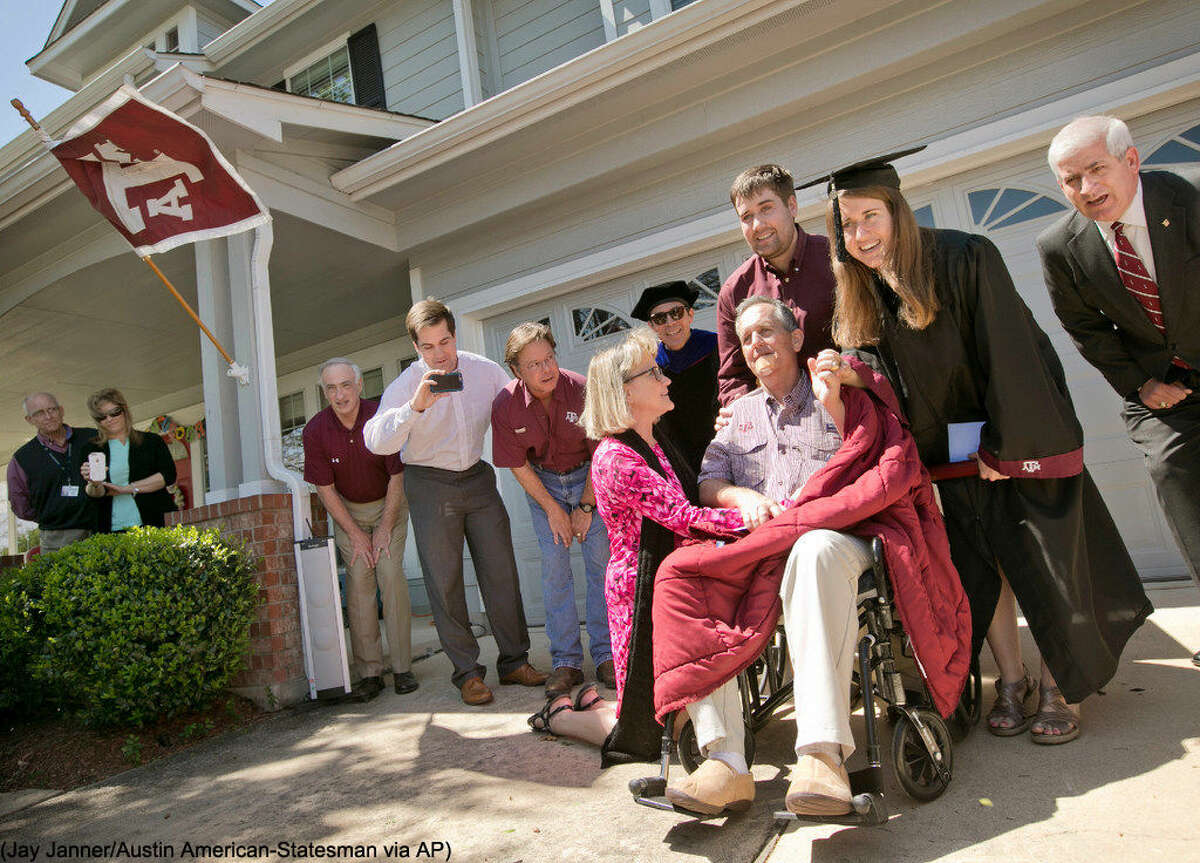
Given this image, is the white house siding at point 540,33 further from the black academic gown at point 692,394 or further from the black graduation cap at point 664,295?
the black academic gown at point 692,394

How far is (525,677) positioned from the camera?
3875mm

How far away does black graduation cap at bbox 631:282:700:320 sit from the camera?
3.70 meters

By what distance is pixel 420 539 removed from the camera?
397 centimetres

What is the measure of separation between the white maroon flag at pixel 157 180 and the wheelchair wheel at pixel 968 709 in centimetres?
457

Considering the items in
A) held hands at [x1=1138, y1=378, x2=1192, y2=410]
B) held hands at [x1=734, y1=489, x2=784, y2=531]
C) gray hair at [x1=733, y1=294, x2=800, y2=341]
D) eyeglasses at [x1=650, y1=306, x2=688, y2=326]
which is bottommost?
held hands at [x1=734, y1=489, x2=784, y2=531]

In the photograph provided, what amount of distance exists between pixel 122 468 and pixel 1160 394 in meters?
5.70

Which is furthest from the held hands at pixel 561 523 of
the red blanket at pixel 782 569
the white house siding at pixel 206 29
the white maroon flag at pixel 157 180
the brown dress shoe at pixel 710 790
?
the white house siding at pixel 206 29

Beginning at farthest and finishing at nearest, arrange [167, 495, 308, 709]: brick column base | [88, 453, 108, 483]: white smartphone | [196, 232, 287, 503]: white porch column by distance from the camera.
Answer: [196, 232, 287, 503]: white porch column < [88, 453, 108, 483]: white smartphone < [167, 495, 308, 709]: brick column base

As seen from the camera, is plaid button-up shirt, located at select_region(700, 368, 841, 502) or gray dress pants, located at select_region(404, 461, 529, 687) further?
gray dress pants, located at select_region(404, 461, 529, 687)

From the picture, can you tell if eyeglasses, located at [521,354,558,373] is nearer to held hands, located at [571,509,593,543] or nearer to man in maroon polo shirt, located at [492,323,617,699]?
man in maroon polo shirt, located at [492,323,617,699]

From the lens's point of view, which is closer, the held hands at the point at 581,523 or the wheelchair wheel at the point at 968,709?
the wheelchair wheel at the point at 968,709

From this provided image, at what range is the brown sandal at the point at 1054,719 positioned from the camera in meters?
2.28

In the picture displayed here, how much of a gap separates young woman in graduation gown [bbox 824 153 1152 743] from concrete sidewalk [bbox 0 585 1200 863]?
0.25m

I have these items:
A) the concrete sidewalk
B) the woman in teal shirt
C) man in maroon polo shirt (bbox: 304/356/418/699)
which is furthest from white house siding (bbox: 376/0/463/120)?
the concrete sidewalk
